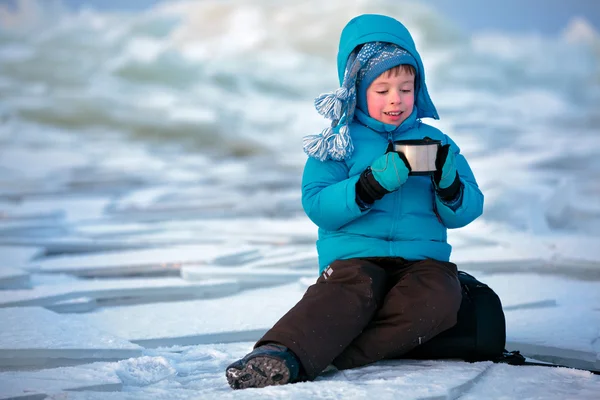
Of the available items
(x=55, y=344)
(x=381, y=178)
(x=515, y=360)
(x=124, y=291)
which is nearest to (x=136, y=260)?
(x=124, y=291)

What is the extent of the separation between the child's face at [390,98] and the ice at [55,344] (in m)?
0.91

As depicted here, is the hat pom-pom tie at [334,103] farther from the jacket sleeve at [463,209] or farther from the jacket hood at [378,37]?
the jacket sleeve at [463,209]

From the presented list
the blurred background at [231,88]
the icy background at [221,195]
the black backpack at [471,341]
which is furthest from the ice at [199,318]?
the blurred background at [231,88]

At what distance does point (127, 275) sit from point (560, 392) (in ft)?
7.23

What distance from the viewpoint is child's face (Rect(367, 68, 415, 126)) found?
238 cm

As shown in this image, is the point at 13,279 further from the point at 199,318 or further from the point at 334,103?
the point at 334,103

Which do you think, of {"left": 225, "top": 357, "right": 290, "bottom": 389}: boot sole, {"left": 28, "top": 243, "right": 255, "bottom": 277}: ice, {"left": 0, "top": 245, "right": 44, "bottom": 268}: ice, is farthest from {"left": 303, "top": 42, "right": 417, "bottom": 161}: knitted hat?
{"left": 0, "top": 245, "right": 44, "bottom": 268}: ice

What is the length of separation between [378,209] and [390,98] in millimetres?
318

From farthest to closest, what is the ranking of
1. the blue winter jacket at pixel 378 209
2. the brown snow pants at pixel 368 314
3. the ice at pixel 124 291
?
the ice at pixel 124 291, the blue winter jacket at pixel 378 209, the brown snow pants at pixel 368 314

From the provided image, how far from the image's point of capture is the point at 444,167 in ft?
7.06

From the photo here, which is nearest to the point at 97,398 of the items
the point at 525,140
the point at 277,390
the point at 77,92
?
the point at 277,390

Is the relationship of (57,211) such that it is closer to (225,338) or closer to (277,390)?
(225,338)

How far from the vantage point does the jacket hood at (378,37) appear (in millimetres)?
2412

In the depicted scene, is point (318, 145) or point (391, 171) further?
point (318, 145)
